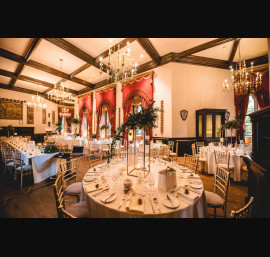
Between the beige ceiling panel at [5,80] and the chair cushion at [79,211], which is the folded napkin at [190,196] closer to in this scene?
the chair cushion at [79,211]

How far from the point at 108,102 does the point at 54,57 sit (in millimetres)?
3563

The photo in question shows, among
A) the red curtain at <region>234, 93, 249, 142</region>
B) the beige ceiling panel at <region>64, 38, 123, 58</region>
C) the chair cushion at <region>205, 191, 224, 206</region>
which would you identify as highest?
the beige ceiling panel at <region>64, 38, 123, 58</region>

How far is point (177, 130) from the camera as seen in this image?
18.2 ft

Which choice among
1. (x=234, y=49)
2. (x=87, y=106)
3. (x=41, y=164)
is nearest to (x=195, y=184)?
(x=41, y=164)

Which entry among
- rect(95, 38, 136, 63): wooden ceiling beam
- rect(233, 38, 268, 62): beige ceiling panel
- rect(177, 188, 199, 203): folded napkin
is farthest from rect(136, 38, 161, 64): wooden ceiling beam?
rect(177, 188, 199, 203): folded napkin

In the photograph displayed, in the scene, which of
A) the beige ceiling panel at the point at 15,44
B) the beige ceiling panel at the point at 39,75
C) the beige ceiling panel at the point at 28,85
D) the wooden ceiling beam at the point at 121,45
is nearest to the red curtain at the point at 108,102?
the wooden ceiling beam at the point at 121,45

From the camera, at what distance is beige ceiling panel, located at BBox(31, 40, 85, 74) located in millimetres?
4758

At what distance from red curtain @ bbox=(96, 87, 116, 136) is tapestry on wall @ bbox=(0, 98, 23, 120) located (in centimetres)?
645

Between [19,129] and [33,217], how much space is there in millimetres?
10443

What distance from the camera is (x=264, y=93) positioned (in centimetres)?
571

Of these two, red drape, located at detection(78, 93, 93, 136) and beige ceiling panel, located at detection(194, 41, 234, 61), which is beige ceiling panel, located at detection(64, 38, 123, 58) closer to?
beige ceiling panel, located at detection(194, 41, 234, 61)

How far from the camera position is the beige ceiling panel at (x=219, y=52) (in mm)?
5046
